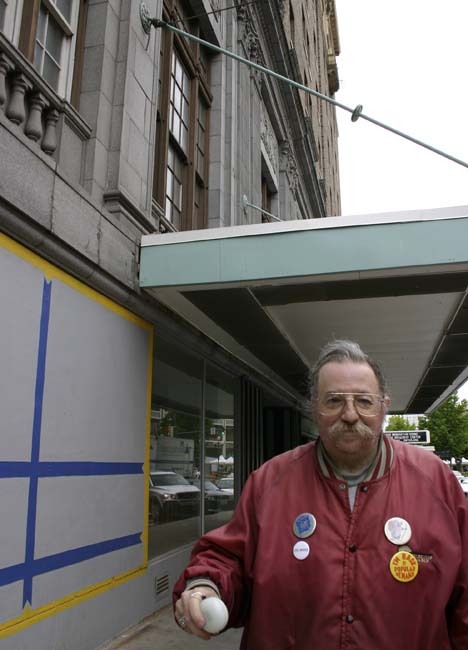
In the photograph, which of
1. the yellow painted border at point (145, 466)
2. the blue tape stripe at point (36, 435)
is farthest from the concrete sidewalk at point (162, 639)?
the blue tape stripe at point (36, 435)

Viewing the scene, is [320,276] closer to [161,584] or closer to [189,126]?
[161,584]

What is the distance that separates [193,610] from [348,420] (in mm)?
809

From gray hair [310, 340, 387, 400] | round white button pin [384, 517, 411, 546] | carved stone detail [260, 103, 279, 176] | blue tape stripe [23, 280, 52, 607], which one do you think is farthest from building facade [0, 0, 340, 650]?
carved stone detail [260, 103, 279, 176]

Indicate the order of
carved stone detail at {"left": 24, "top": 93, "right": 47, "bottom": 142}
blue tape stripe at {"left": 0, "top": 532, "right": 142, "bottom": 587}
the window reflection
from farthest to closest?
the window reflection, carved stone detail at {"left": 24, "top": 93, "right": 47, "bottom": 142}, blue tape stripe at {"left": 0, "top": 532, "right": 142, "bottom": 587}

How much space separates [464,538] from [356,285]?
4322 millimetres

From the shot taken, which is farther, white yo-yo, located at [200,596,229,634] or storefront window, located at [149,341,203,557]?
storefront window, located at [149,341,203,557]

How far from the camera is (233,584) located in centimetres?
202

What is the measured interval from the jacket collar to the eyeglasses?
0.43 feet

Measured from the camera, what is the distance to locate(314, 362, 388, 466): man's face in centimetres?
208

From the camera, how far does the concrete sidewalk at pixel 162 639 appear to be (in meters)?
5.11

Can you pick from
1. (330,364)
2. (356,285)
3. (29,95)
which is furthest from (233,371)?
(330,364)

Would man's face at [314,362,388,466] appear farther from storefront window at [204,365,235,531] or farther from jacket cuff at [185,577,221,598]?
storefront window at [204,365,235,531]

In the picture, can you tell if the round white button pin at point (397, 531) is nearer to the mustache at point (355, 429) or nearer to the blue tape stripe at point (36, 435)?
the mustache at point (355, 429)

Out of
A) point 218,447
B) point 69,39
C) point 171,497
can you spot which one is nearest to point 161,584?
point 171,497
